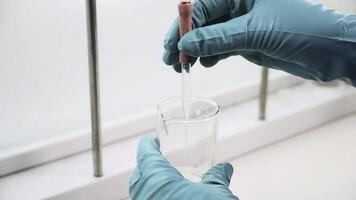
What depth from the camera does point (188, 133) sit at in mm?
941

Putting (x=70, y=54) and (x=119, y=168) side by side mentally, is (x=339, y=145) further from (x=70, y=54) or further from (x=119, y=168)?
(x=70, y=54)

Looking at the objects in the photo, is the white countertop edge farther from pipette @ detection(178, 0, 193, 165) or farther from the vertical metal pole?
pipette @ detection(178, 0, 193, 165)

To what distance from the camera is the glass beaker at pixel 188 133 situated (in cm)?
93

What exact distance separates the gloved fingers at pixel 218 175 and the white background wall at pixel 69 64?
402 mm

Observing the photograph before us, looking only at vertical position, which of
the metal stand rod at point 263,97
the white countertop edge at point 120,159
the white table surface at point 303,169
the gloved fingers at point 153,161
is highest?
the gloved fingers at point 153,161

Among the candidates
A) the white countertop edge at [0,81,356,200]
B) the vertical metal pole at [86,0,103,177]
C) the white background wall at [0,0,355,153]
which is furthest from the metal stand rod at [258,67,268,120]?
the vertical metal pole at [86,0,103,177]

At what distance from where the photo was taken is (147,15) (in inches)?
47.9

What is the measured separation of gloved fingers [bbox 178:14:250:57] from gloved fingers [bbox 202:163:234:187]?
191 mm

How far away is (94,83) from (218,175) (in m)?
0.30

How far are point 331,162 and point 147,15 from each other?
0.56 meters

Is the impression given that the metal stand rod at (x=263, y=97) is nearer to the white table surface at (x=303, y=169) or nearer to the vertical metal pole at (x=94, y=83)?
the white table surface at (x=303, y=169)

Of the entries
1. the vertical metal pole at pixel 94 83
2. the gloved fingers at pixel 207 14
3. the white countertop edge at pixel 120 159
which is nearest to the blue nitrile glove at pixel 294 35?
the gloved fingers at pixel 207 14

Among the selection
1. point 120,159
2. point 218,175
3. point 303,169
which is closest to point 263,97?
point 303,169

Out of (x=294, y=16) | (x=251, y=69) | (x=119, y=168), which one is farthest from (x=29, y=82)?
(x=251, y=69)
